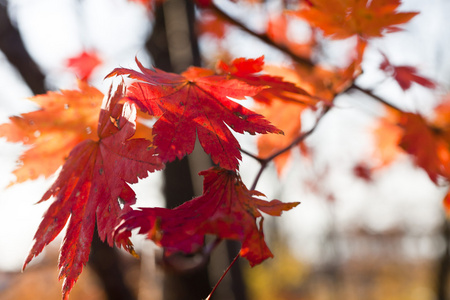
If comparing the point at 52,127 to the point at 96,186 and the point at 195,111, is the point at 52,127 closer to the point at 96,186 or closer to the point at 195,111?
the point at 96,186

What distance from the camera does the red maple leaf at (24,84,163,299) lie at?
51 centimetres

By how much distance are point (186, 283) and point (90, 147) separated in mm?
1282

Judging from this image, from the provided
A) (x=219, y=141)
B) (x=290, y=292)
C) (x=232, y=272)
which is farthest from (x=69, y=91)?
(x=290, y=292)

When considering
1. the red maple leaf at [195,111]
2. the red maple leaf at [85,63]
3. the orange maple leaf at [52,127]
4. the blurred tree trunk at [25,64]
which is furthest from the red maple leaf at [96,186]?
the red maple leaf at [85,63]

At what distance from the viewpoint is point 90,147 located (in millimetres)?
639

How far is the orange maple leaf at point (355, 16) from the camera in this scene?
0.76 metres

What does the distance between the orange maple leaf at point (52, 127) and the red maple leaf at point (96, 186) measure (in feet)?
0.44

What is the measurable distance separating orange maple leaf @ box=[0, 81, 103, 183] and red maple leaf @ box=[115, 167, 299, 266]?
1.20 feet

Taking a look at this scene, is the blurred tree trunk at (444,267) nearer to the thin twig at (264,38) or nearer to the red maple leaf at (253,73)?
the thin twig at (264,38)

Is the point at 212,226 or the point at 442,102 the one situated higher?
the point at 212,226

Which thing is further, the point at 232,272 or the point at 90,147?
the point at 232,272

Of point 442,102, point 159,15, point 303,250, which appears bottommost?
point 303,250

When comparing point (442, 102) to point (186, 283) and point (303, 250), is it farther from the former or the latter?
point (303, 250)

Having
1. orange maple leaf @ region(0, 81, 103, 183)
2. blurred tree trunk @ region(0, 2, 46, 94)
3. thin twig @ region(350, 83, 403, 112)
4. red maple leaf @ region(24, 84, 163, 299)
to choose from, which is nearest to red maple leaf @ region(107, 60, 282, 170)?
red maple leaf @ region(24, 84, 163, 299)
